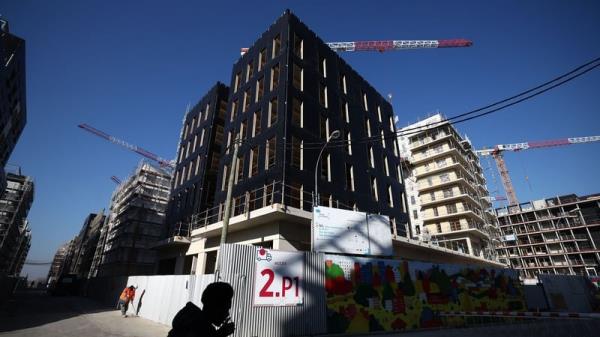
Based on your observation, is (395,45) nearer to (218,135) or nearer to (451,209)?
(451,209)

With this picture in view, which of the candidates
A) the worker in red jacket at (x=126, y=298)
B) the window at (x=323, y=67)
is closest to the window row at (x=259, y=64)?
the window at (x=323, y=67)

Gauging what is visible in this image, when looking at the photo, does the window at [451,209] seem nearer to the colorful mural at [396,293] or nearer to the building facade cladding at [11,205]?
the colorful mural at [396,293]

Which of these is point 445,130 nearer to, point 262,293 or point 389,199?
point 389,199

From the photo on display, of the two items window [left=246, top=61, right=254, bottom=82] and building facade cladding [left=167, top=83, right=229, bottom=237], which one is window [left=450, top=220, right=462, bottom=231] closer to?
building facade cladding [left=167, top=83, right=229, bottom=237]

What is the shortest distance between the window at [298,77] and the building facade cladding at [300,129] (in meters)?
0.09

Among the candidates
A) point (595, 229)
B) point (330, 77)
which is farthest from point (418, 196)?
point (595, 229)

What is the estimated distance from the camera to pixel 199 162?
101 feet

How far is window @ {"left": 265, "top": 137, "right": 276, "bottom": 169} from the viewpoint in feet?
66.4

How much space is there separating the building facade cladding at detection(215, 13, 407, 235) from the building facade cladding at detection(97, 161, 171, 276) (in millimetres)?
30856

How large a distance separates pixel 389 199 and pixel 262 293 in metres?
21.0

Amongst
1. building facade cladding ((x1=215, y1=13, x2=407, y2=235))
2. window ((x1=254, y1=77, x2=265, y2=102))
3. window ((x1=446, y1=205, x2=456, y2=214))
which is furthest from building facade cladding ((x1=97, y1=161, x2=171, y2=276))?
window ((x1=446, y1=205, x2=456, y2=214))

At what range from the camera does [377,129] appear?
3209 cm

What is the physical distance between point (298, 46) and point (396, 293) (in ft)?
72.5

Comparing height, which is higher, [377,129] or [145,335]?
[377,129]
